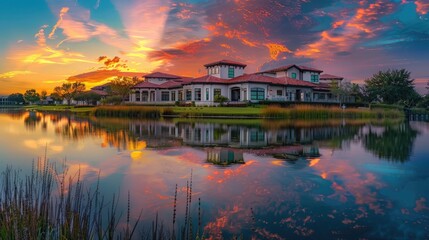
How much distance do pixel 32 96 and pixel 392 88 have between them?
12736cm

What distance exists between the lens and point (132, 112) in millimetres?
44938

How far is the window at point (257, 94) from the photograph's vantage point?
50.8 m

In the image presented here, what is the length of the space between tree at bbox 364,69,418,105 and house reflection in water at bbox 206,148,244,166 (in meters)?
58.4

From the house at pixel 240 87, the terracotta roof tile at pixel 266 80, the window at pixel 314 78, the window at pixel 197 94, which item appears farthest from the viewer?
the window at pixel 314 78

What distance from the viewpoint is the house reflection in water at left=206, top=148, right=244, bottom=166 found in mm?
12013

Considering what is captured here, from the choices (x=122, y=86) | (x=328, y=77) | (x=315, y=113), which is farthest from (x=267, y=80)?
(x=122, y=86)

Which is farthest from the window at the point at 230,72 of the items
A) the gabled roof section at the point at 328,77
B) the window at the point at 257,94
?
the gabled roof section at the point at 328,77

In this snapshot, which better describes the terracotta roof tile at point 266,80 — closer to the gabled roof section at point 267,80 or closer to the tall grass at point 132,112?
the gabled roof section at point 267,80

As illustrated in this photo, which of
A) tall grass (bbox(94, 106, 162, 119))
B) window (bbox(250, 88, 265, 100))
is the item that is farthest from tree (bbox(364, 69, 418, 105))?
tall grass (bbox(94, 106, 162, 119))

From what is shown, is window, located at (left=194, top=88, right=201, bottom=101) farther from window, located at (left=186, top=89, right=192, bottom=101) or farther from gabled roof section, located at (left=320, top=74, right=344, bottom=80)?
gabled roof section, located at (left=320, top=74, right=344, bottom=80)

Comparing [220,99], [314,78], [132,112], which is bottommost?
[132,112]

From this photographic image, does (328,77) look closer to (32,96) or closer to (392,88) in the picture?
Result: (392,88)

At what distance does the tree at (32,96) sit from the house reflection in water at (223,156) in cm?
13705

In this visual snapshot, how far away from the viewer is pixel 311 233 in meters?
5.48
